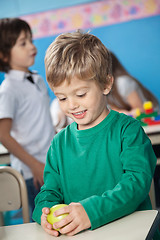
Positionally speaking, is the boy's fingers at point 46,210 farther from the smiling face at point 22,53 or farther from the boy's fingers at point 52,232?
the smiling face at point 22,53

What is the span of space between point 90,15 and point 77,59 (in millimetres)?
3688

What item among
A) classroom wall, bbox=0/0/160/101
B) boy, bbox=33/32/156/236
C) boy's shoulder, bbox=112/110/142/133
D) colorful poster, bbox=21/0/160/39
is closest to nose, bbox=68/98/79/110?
boy, bbox=33/32/156/236

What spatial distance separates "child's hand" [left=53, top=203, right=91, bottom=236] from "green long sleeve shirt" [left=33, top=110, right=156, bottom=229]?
17 mm

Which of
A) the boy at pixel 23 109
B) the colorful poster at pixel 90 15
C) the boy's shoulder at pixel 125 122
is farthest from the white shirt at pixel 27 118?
the colorful poster at pixel 90 15

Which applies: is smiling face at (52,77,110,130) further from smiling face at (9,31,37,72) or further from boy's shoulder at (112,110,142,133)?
smiling face at (9,31,37,72)

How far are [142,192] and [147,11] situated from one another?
3792 mm

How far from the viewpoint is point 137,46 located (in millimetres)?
4340

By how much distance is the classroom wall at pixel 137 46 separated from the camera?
4301mm

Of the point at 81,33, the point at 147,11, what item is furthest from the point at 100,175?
the point at 147,11

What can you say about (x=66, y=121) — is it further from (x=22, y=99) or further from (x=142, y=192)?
(x=142, y=192)

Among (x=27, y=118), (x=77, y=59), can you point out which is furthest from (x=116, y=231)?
(x=27, y=118)

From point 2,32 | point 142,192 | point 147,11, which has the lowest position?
point 142,192

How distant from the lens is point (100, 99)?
999mm

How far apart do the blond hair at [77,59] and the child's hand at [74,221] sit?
338 mm
